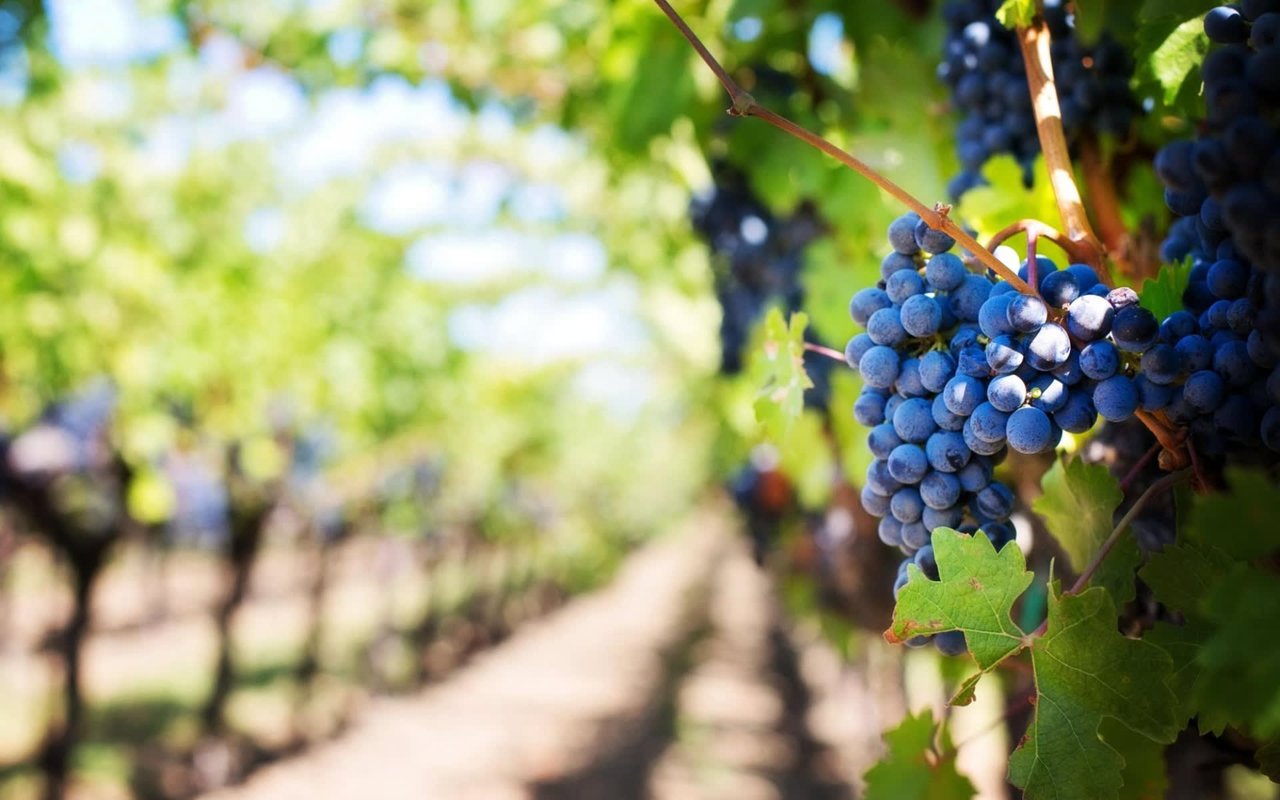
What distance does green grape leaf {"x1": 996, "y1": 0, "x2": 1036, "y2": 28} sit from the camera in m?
1.06

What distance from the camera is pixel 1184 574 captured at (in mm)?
884

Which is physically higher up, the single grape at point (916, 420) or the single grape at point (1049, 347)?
the single grape at point (1049, 347)

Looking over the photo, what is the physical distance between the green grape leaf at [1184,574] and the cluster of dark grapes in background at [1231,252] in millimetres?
113

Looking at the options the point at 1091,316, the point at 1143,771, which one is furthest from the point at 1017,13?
the point at 1143,771

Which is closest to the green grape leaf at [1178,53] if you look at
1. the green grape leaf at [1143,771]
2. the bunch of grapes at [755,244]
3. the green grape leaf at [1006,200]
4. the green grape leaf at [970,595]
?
the green grape leaf at [1006,200]

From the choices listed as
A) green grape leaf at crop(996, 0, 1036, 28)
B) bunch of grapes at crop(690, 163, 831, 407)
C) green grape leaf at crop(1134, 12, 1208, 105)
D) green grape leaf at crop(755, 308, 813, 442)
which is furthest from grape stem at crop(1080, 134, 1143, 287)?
bunch of grapes at crop(690, 163, 831, 407)

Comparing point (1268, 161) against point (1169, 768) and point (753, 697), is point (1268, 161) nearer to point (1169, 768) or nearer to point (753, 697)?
point (1169, 768)

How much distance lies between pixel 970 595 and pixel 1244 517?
10.9 inches

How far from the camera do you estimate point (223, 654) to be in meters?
8.62

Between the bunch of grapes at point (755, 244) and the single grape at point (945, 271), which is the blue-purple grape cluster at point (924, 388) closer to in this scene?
the single grape at point (945, 271)

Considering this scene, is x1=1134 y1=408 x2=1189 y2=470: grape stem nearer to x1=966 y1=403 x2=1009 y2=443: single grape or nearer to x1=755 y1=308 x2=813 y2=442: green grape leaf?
x1=966 y1=403 x2=1009 y2=443: single grape

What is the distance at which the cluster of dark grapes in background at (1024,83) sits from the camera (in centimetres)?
134

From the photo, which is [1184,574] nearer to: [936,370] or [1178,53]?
[936,370]

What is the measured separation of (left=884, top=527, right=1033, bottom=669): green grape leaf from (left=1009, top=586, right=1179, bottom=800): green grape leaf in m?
0.04
